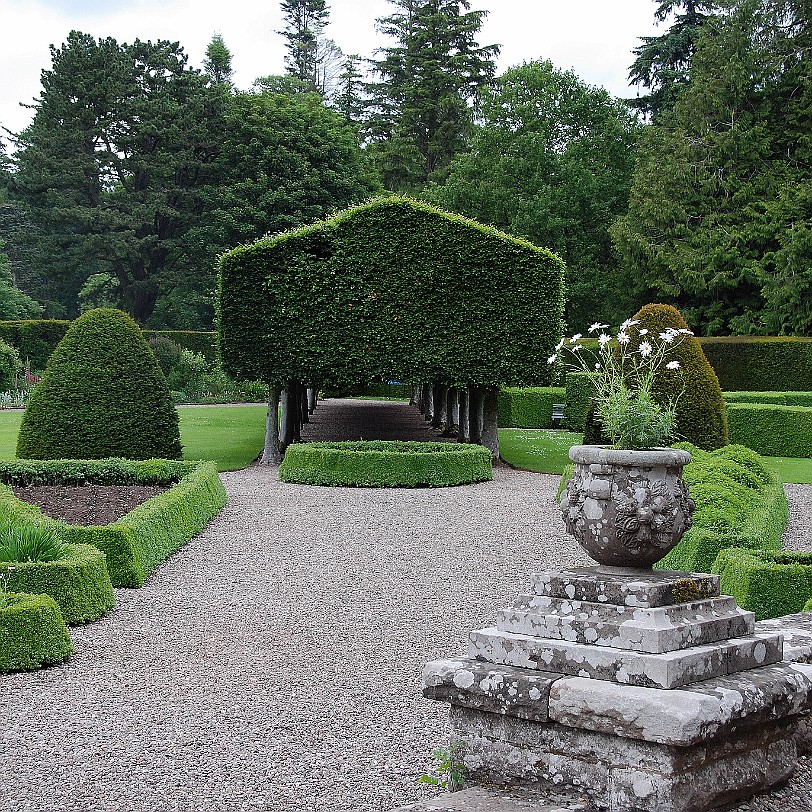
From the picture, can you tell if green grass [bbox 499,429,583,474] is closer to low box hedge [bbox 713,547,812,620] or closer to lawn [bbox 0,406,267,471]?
lawn [bbox 0,406,267,471]

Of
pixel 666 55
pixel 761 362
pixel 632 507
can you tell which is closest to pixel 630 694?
pixel 632 507

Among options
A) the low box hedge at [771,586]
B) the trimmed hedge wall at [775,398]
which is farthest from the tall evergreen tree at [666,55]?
the low box hedge at [771,586]

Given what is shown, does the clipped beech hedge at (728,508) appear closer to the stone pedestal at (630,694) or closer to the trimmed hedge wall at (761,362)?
the stone pedestal at (630,694)

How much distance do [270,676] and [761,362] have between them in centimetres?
2803

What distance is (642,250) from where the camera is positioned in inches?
1462

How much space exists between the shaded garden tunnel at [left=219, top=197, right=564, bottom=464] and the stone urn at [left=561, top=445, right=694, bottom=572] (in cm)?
1274

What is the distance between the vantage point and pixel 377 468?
15.8 metres

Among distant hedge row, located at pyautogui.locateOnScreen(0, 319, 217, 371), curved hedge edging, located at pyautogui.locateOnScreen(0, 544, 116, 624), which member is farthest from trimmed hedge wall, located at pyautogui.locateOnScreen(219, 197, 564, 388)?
distant hedge row, located at pyautogui.locateOnScreen(0, 319, 217, 371)

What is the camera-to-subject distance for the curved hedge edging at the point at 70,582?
286 inches

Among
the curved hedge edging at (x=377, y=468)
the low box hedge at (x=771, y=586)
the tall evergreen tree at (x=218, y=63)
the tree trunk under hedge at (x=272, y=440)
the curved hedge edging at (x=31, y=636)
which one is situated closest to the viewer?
the curved hedge edging at (x=31, y=636)

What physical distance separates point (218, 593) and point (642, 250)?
102ft

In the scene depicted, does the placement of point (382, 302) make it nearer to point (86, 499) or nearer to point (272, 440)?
point (272, 440)

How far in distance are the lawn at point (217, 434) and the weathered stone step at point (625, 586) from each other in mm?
12903

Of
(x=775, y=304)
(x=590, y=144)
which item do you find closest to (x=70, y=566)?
(x=775, y=304)
